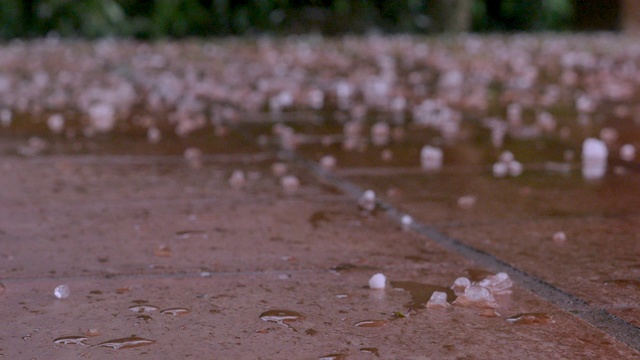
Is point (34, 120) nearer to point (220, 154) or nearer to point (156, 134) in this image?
point (156, 134)

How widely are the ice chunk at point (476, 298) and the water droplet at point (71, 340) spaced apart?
0.51m

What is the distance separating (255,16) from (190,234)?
9447 millimetres

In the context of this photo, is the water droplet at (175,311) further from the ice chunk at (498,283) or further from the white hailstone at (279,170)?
the white hailstone at (279,170)

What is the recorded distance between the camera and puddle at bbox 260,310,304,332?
4.06ft

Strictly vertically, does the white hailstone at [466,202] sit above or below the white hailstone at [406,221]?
above

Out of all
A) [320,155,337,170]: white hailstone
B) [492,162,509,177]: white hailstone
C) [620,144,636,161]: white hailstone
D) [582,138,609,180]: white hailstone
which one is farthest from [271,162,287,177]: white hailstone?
[620,144,636,161]: white hailstone

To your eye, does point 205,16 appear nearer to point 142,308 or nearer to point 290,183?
point 290,183

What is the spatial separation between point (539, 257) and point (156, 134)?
74.4 inches

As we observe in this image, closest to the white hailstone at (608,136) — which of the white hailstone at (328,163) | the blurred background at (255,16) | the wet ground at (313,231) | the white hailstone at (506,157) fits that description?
the wet ground at (313,231)

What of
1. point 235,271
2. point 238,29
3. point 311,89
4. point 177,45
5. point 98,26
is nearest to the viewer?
point 235,271

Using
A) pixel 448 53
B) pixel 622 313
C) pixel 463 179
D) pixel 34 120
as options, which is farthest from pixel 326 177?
pixel 448 53

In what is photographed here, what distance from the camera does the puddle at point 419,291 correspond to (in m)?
1.32

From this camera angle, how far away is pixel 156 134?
10.5 ft

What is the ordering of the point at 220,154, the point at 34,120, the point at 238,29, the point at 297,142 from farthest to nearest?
the point at 238,29 < the point at 34,120 < the point at 297,142 < the point at 220,154
